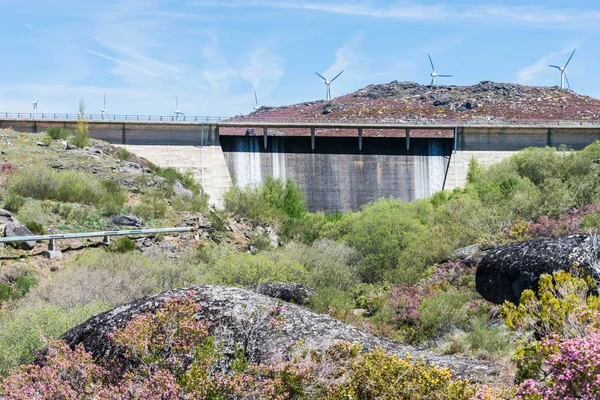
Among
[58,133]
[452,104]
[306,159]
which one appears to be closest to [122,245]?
[58,133]

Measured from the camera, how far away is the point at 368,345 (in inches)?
367

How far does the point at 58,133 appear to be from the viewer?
198 ft

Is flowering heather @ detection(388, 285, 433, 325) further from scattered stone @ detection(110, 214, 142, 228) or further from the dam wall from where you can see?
the dam wall

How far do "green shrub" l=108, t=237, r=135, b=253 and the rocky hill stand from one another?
65871 mm

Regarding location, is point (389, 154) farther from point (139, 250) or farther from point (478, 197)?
point (139, 250)

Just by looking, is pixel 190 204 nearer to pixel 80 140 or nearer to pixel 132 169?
pixel 132 169

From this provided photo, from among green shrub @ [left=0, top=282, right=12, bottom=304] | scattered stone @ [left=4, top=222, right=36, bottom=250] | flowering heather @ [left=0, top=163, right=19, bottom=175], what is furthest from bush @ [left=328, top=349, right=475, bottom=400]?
flowering heather @ [left=0, top=163, right=19, bottom=175]

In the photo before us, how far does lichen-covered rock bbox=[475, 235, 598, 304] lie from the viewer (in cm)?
1405

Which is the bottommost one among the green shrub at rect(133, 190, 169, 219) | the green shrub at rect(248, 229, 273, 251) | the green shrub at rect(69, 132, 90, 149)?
the green shrub at rect(248, 229, 273, 251)

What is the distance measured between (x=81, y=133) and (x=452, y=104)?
212 ft

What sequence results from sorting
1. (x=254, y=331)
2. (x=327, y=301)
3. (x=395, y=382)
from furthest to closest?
(x=327, y=301) < (x=254, y=331) < (x=395, y=382)

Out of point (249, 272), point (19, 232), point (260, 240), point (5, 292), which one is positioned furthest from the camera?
point (260, 240)

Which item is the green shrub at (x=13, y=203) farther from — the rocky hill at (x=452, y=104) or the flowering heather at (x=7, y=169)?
the rocky hill at (x=452, y=104)

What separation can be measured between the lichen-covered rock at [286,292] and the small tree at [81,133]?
4102 cm
